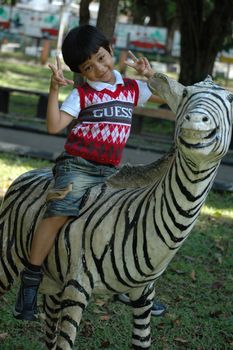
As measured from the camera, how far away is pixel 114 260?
3.63 m

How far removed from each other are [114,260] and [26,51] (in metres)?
31.7

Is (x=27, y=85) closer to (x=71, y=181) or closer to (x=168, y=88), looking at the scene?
(x=71, y=181)

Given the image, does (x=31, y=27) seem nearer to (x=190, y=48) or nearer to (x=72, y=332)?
(x=190, y=48)

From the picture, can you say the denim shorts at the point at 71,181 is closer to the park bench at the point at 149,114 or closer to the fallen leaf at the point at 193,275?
the fallen leaf at the point at 193,275

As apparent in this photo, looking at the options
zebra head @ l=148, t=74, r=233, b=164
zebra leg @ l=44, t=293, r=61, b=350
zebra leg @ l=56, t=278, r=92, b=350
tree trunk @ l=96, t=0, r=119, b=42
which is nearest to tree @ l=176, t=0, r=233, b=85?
tree trunk @ l=96, t=0, r=119, b=42

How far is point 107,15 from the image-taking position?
877 centimetres

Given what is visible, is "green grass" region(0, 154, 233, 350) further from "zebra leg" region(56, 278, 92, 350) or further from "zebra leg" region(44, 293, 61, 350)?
"zebra leg" region(56, 278, 92, 350)

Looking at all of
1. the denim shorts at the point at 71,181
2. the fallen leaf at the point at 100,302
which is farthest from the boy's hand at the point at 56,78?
the fallen leaf at the point at 100,302

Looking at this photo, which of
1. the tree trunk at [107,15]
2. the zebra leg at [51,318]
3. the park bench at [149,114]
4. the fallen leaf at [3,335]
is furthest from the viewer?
the park bench at [149,114]

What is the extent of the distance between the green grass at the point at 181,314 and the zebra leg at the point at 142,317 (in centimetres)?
104

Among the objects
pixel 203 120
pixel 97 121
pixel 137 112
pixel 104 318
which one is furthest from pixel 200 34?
pixel 203 120

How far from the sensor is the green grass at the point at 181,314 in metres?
5.12

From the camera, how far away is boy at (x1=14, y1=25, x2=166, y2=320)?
12.4 feet

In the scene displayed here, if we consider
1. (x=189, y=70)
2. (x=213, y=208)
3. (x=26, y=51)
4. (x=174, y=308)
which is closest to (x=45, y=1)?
(x=26, y=51)
